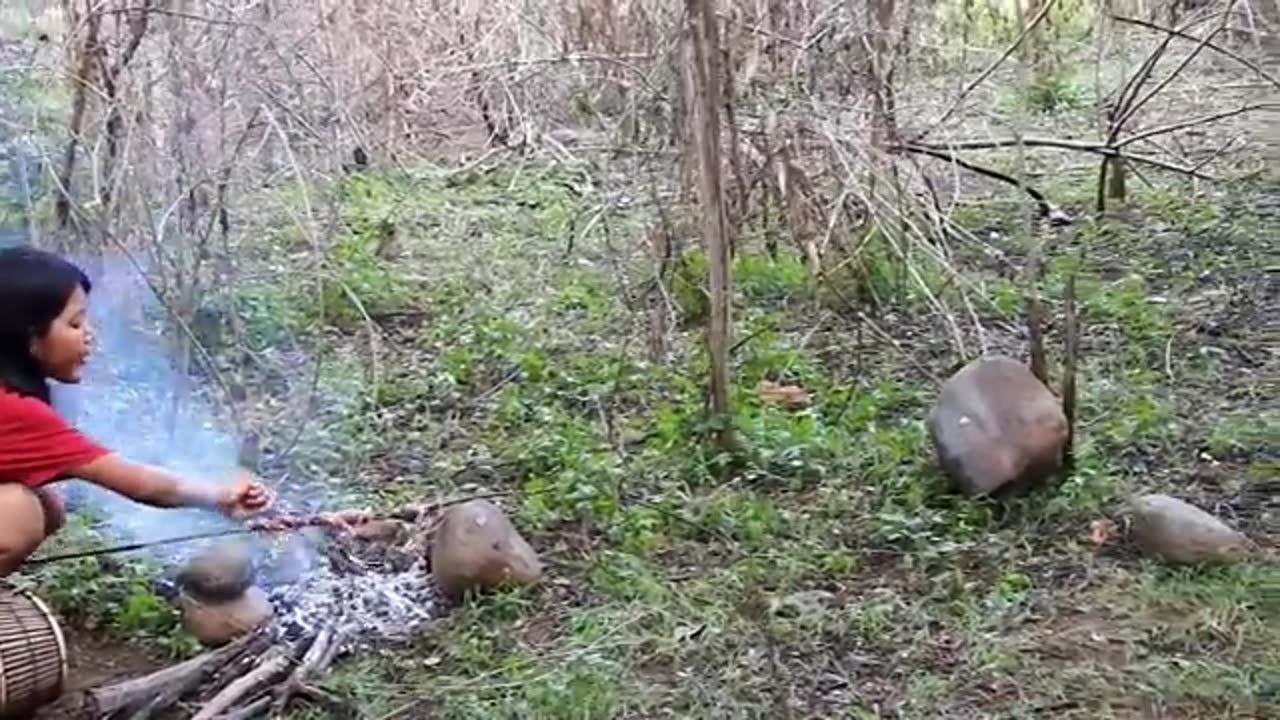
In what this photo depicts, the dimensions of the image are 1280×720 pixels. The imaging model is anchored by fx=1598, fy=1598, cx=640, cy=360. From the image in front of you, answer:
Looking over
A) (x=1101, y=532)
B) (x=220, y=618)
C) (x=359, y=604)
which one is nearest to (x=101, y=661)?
(x=220, y=618)

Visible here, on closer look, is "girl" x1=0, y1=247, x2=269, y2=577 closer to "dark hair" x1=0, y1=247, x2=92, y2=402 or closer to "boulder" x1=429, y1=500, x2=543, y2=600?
"dark hair" x1=0, y1=247, x2=92, y2=402

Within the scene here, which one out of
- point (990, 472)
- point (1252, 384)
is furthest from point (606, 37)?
point (1252, 384)

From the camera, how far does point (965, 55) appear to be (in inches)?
218

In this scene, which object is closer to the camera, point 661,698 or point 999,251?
point 661,698

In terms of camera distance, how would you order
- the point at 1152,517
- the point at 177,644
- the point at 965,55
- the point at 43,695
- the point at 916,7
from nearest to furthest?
the point at 43,695, the point at 177,644, the point at 1152,517, the point at 916,7, the point at 965,55

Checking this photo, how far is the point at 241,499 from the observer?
9.51 feet

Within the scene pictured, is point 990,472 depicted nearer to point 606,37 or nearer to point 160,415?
point 606,37

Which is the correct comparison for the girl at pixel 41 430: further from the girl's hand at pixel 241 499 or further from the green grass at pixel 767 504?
the green grass at pixel 767 504

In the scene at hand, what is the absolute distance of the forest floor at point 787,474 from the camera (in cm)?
300

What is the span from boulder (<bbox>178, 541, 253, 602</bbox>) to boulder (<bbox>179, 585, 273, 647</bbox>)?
1 centimetres

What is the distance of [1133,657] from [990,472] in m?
0.75

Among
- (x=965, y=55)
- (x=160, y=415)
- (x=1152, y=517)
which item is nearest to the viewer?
(x=1152, y=517)

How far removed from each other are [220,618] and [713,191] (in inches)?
62.7

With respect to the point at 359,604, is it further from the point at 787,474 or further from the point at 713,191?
the point at 713,191
